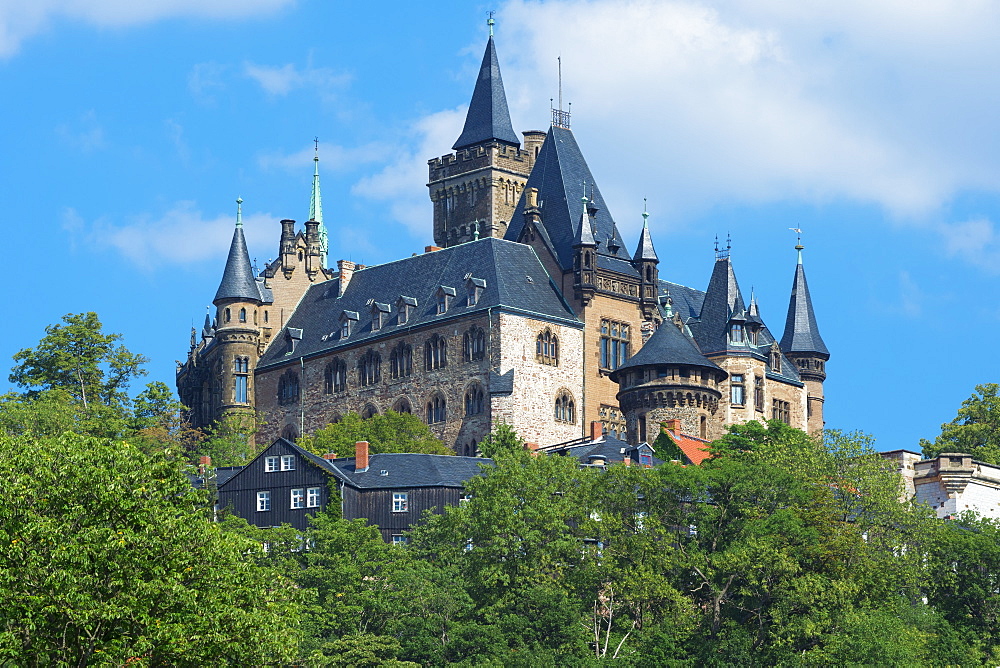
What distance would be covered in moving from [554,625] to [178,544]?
25.3 m

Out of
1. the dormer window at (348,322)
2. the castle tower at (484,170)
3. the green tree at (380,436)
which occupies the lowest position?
the green tree at (380,436)

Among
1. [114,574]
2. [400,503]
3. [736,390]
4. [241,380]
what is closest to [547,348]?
[736,390]

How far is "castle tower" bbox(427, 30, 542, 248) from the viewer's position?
135 metres

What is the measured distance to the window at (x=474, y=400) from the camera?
4350 inches

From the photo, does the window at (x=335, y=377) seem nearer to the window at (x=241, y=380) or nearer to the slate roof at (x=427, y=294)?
the slate roof at (x=427, y=294)

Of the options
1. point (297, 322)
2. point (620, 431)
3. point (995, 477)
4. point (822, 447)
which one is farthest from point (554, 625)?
point (297, 322)

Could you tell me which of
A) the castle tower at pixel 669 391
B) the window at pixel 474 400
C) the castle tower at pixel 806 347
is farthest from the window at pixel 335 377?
the castle tower at pixel 806 347

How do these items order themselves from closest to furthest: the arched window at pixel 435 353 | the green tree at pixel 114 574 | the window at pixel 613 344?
the green tree at pixel 114 574 < the arched window at pixel 435 353 < the window at pixel 613 344

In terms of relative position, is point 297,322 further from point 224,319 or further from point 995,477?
point 995,477

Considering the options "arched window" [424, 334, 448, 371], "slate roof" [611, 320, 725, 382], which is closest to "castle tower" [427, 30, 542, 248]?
"arched window" [424, 334, 448, 371]

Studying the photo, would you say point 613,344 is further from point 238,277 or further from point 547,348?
point 238,277

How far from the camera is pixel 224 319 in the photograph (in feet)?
416

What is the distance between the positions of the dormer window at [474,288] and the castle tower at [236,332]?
1800cm

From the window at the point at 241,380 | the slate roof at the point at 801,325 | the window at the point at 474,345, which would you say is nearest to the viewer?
the window at the point at 474,345
